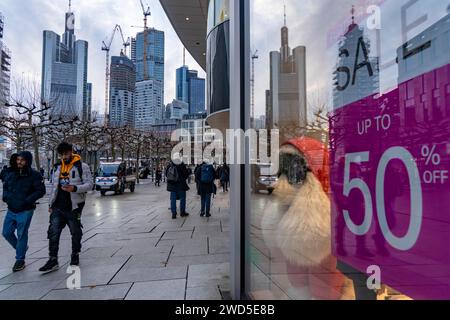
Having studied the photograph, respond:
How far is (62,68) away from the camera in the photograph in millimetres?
27266

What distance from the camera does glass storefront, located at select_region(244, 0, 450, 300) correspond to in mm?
1342

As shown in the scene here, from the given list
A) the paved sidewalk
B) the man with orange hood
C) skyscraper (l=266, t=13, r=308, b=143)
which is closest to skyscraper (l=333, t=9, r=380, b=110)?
the man with orange hood

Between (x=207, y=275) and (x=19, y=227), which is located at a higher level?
(x=19, y=227)

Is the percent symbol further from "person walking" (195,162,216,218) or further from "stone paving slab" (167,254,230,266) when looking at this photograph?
"person walking" (195,162,216,218)

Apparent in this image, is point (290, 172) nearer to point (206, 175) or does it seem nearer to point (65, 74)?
point (206, 175)

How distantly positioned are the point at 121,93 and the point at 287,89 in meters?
64.0

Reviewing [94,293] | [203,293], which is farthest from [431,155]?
[94,293]

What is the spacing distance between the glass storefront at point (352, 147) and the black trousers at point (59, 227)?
9.20ft

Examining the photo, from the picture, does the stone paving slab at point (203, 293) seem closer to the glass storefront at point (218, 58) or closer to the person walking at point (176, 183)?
the person walking at point (176, 183)

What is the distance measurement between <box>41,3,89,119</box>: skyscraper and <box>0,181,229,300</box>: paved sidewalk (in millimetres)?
18242

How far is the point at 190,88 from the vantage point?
93625mm

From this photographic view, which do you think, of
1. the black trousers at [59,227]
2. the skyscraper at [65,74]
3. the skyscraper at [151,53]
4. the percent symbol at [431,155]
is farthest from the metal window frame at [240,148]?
the skyscraper at [151,53]

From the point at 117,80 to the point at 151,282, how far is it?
7594 cm
